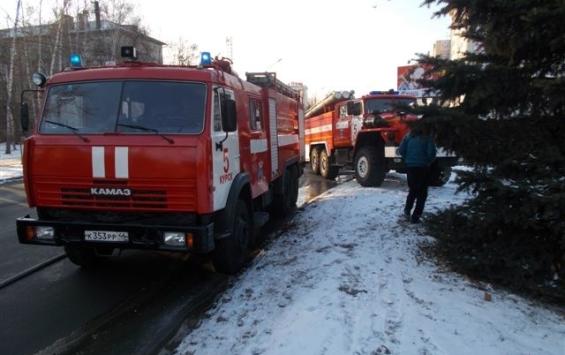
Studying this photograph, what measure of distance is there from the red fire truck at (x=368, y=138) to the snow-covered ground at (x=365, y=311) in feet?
16.1

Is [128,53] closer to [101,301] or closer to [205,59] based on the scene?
[205,59]

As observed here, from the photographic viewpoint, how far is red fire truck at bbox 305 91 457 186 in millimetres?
11867

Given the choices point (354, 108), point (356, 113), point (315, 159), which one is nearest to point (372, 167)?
point (356, 113)

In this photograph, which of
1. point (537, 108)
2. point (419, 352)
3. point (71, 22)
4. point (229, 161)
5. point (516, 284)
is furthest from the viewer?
point (71, 22)

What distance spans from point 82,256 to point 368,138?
27.4ft

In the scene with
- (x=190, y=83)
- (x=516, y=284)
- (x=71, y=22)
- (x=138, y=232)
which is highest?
(x=71, y=22)

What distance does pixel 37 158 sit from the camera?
17.4 ft

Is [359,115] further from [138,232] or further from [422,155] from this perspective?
[138,232]

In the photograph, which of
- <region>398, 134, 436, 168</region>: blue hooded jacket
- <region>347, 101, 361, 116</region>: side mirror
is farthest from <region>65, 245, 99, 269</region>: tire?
<region>347, 101, 361, 116</region>: side mirror

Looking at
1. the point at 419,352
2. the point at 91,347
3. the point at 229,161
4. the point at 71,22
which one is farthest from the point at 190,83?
the point at 71,22

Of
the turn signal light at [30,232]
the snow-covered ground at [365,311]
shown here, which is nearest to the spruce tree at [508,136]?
the snow-covered ground at [365,311]

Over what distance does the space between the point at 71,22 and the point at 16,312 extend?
99.6ft

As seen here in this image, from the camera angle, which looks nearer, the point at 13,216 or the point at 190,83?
the point at 190,83

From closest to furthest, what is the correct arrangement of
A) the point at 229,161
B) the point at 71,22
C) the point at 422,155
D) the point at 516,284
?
1. the point at 516,284
2. the point at 229,161
3. the point at 422,155
4. the point at 71,22
